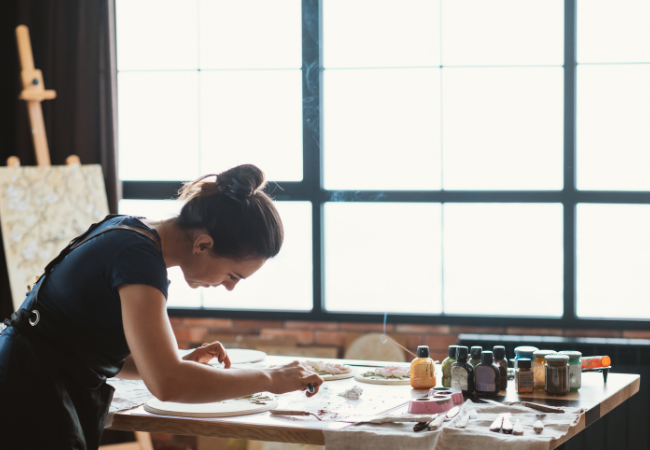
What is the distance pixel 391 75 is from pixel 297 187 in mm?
698

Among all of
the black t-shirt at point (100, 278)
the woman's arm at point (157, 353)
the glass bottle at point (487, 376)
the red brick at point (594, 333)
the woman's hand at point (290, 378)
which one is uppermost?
the black t-shirt at point (100, 278)

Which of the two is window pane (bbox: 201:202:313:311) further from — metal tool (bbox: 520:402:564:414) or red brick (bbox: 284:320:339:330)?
metal tool (bbox: 520:402:564:414)

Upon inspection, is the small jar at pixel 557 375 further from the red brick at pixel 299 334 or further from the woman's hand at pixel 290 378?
the red brick at pixel 299 334

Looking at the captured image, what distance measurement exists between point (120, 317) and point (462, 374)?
0.91 meters

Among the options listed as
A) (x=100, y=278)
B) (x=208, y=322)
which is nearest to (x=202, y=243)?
(x=100, y=278)

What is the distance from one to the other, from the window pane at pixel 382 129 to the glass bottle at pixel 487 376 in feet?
4.90

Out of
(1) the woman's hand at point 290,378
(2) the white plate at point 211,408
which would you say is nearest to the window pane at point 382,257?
(2) the white plate at point 211,408

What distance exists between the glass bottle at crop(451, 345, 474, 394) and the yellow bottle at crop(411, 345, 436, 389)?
4.0 inches

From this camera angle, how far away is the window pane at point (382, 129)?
318cm

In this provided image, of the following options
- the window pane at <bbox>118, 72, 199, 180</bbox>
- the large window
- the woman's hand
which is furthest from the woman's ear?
the window pane at <bbox>118, 72, 199, 180</bbox>

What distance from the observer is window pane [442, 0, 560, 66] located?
3066mm

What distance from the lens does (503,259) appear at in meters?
3.15

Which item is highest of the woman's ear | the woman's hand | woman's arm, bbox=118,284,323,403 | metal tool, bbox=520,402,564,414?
the woman's ear

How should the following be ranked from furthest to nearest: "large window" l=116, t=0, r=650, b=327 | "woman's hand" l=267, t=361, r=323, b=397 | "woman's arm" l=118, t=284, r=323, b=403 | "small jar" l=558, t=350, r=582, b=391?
"large window" l=116, t=0, r=650, b=327 → "small jar" l=558, t=350, r=582, b=391 → "woman's hand" l=267, t=361, r=323, b=397 → "woman's arm" l=118, t=284, r=323, b=403
